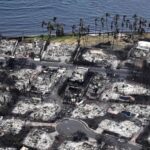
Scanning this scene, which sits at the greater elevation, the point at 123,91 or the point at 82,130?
the point at 123,91

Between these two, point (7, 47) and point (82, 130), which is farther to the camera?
point (7, 47)

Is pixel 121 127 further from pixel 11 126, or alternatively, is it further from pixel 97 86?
pixel 11 126

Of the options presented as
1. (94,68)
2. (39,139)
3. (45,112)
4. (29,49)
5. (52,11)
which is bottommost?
(39,139)

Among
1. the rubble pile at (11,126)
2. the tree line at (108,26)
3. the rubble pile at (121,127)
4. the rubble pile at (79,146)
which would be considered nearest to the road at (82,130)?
the rubble pile at (121,127)

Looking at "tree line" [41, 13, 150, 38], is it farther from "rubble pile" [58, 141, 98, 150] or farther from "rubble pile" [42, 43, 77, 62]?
"rubble pile" [58, 141, 98, 150]

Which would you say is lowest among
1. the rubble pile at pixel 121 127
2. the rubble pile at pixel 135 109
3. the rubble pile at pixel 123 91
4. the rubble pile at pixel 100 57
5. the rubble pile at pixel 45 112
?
the rubble pile at pixel 121 127

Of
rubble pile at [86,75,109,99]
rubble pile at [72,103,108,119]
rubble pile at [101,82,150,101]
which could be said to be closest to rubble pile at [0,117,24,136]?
rubble pile at [72,103,108,119]

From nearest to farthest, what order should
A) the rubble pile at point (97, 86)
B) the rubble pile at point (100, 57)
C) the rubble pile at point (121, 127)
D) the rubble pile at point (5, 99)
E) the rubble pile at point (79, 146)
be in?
the rubble pile at point (79, 146) < the rubble pile at point (121, 127) < the rubble pile at point (5, 99) < the rubble pile at point (97, 86) < the rubble pile at point (100, 57)

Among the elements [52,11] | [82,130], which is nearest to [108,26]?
[52,11]

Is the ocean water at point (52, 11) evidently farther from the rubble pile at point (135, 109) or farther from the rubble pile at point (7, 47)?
the rubble pile at point (135, 109)

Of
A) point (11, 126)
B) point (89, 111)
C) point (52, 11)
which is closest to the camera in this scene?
point (11, 126)
